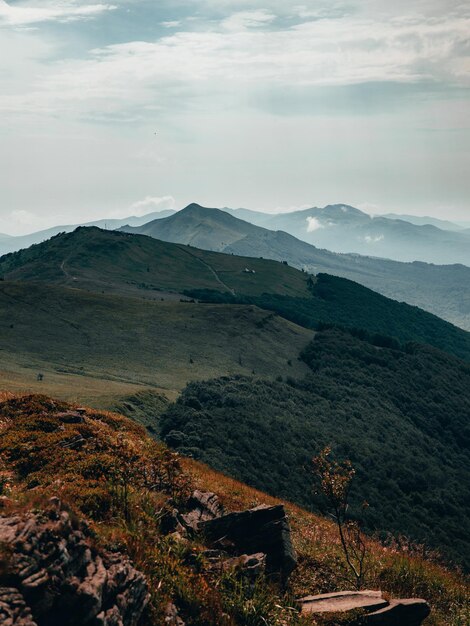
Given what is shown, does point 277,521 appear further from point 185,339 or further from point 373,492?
point 185,339

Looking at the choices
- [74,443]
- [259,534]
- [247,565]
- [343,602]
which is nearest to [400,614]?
[343,602]

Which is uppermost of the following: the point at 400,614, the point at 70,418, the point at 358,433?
the point at 70,418

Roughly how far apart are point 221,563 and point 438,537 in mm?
63676

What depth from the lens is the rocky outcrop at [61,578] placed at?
8.61m

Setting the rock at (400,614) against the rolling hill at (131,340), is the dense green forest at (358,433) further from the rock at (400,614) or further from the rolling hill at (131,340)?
the rock at (400,614)

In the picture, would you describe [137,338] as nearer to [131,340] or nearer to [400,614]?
[131,340]

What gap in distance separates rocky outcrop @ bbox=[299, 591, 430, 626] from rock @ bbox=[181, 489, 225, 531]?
3405mm

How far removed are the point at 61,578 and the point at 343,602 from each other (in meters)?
6.88

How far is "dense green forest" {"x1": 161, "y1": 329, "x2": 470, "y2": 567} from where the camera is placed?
6525 centimetres

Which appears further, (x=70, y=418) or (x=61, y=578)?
(x=70, y=418)

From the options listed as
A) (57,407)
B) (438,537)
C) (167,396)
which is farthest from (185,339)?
(57,407)

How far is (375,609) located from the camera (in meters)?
12.4

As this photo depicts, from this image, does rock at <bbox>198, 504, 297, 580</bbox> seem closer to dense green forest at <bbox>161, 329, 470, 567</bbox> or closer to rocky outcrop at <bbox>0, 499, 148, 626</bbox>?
rocky outcrop at <bbox>0, 499, 148, 626</bbox>

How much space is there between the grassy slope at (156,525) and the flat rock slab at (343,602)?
54cm
